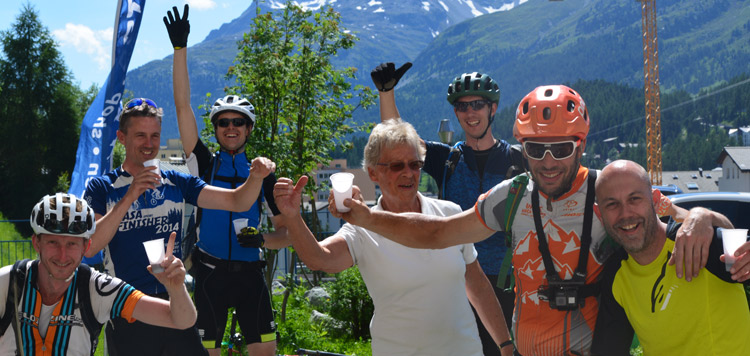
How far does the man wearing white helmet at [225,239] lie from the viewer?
18.6 ft

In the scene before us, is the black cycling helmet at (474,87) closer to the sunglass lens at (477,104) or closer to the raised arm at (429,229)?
the sunglass lens at (477,104)

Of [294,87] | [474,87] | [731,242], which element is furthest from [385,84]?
[294,87]

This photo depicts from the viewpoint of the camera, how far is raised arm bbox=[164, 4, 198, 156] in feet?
19.0

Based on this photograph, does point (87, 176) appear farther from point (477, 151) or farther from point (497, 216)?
point (497, 216)

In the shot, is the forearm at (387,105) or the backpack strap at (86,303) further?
the forearm at (387,105)

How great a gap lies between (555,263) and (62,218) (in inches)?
99.3

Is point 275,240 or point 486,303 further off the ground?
point 275,240

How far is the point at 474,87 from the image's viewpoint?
5562 millimetres

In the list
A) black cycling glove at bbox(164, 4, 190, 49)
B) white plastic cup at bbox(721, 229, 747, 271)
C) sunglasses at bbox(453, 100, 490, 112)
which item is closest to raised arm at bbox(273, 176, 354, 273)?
white plastic cup at bbox(721, 229, 747, 271)

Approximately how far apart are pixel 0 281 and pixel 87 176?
485 centimetres

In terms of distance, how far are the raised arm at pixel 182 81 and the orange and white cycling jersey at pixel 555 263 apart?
325cm

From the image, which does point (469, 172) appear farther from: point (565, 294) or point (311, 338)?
point (311, 338)

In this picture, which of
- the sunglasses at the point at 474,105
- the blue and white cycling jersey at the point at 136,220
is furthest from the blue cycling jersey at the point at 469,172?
the blue and white cycling jersey at the point at 136,220

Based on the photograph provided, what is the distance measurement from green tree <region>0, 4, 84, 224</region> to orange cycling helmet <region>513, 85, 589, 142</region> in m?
58.3
